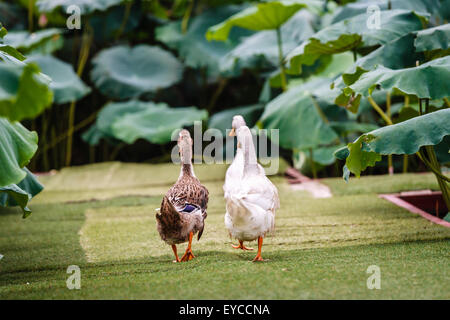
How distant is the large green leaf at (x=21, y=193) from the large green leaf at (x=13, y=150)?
31cm

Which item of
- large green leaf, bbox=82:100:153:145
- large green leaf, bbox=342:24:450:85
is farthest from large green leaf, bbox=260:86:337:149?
large green leaf, bbox=82:100:153:145

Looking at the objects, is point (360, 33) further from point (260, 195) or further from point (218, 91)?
point (218, 91)

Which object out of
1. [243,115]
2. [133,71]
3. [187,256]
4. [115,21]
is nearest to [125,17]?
[115,21]

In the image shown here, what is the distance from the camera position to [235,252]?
266cm

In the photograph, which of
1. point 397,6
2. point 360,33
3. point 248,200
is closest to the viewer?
point 248,200

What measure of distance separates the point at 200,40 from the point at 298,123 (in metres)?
3.13

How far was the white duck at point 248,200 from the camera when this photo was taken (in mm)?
2348

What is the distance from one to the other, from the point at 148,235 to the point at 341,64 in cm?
392

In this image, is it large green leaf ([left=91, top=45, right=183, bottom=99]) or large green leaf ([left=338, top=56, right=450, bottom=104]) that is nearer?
large green leaf ([left=338, top=56, right=450, bottom=104])

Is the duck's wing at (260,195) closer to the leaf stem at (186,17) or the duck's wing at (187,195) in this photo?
the duck's wing at (187,195)

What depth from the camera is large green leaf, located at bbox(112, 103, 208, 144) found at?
6.33 m

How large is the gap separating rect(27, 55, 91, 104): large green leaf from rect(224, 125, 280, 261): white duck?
13.6 ft

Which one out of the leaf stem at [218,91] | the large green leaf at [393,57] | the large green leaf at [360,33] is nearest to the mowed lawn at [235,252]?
the large green leaf at [393,57]

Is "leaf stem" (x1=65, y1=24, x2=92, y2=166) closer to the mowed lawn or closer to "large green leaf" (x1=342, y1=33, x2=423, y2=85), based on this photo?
the mowed lawn
